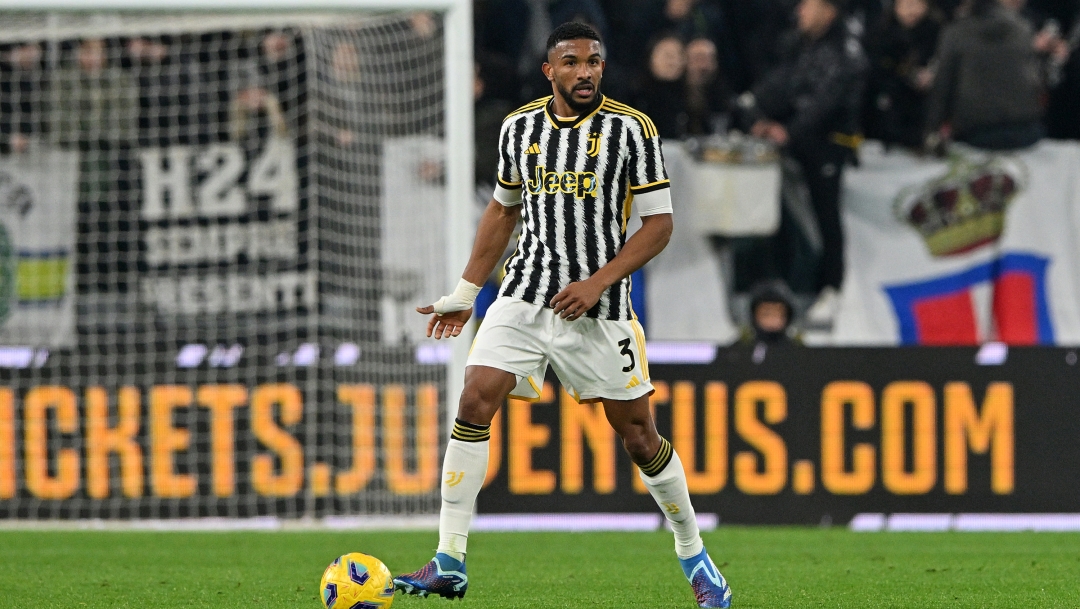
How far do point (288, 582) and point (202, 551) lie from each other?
1.66 meters

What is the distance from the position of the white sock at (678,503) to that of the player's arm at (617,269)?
2.16 feet

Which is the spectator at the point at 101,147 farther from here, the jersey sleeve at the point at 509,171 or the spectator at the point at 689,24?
the jersey sleeve at the point at 509,171

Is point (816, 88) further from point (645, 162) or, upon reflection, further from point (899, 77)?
point (645, 162)

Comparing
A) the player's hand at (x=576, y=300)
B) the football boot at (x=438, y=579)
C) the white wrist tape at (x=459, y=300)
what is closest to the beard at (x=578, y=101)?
the player's hand at (x=576, y=300)

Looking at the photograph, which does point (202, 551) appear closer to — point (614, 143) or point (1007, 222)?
point (614, 143)

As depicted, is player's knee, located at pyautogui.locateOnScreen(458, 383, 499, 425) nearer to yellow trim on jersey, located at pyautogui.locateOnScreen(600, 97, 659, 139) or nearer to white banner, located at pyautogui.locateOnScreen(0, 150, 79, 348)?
yellow trim on jersey, located at pyautogui.locateOnScreen(600, 97, 659, 139)

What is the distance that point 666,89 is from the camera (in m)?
11.2

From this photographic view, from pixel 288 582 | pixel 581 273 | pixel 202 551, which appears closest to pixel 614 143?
pixel 581 273

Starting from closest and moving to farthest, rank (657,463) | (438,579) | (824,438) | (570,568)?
(438,579) → (657,463) → (570,568) → (824,438)

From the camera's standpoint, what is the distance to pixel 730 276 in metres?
11.3

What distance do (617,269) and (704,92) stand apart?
6314 millimetres

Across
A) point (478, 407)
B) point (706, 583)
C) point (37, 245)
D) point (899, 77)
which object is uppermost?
point (899, 77)

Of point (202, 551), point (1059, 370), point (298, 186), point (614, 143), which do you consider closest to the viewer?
point (614, 143)

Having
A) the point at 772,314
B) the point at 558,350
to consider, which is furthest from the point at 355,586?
the point at 772,314
